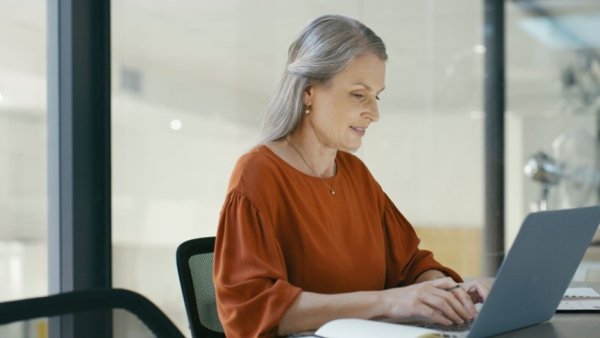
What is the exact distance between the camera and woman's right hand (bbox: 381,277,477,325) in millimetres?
1695

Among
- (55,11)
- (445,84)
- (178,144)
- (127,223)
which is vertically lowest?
(127,223)

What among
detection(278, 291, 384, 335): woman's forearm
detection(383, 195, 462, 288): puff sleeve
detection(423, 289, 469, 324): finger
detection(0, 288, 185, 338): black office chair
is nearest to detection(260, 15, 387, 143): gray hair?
detection(383, 195, 462, 288): puff sleeve

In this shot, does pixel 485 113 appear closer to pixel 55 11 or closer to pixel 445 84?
pixel 445 84

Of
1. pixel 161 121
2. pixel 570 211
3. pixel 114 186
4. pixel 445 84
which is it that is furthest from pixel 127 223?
pixel 570 211

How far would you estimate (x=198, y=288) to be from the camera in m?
2.13

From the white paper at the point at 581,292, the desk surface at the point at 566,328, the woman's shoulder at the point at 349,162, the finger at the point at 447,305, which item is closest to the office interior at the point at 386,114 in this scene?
the white paper at the point at 581,292

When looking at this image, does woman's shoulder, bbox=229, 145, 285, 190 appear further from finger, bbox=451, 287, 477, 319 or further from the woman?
finger, bbox=451, 287, 477, 319

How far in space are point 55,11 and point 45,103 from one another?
0.38 m

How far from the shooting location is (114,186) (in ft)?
14.0

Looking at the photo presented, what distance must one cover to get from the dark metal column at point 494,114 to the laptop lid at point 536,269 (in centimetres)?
236

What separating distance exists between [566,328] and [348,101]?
2.14ft

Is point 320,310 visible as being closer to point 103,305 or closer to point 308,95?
point 308,95

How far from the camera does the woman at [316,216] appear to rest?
1779 mm

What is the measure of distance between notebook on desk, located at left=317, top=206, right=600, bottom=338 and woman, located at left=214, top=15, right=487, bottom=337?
0.12 metres
